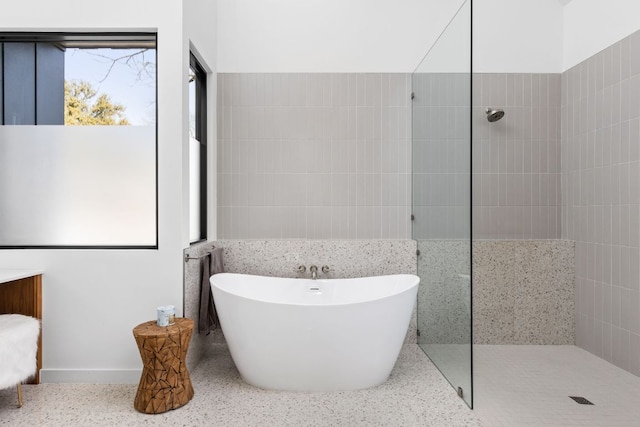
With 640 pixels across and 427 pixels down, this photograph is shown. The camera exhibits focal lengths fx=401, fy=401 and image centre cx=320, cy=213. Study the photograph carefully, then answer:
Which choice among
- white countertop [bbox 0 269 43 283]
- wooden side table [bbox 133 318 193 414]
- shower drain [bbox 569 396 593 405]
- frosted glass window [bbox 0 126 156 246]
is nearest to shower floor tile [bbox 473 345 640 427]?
shower drain [bbox 569 396 593 405]

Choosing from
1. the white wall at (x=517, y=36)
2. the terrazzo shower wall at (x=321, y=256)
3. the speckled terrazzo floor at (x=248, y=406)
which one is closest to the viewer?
the speckled terrazzo floor at (x=248, y=406)

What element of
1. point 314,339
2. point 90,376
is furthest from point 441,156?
point 90,376

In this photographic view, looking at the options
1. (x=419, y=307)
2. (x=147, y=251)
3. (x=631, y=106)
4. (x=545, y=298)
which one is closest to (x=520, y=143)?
(x=631, y=106)

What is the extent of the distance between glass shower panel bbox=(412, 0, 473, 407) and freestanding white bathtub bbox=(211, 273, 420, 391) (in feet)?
1.03

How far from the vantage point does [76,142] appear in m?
2.62

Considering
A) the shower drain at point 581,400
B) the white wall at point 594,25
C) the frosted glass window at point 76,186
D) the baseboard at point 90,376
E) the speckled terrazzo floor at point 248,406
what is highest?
the white wall at point 594,25

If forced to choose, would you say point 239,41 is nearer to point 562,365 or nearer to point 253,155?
point 253,155

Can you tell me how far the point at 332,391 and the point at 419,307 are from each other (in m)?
1.09

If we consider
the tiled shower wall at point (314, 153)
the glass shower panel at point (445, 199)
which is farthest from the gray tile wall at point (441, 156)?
the tiled shower wall at point (314, 153)

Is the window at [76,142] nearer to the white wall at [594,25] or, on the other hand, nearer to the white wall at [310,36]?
the white wall at [310,36]

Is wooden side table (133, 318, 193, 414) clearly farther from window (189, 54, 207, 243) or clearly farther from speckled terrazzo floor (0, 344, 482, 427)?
window (189, 54, 207, 243)

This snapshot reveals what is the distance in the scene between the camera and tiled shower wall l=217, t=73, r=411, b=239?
3277 mm

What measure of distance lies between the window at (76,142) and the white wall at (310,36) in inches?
33.2

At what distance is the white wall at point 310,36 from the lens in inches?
129
